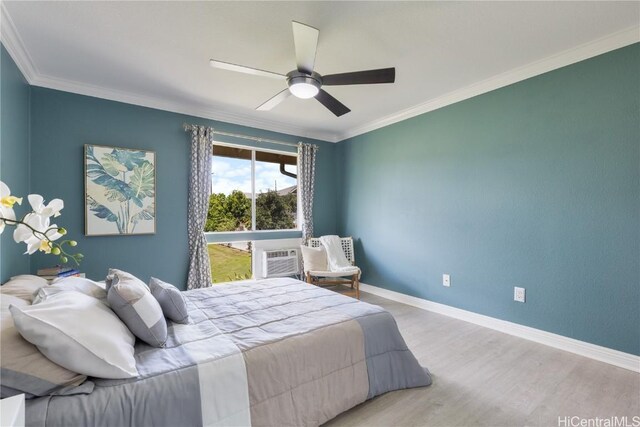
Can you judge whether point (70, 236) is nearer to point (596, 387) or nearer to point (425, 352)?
point (425, 352)

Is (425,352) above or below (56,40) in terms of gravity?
below

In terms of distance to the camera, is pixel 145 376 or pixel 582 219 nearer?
pixel 145 376

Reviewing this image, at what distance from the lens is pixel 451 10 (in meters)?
2.11

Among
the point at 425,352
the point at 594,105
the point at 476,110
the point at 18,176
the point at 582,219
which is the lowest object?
the point at 425,352

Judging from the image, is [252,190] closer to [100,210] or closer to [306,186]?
[306,186]

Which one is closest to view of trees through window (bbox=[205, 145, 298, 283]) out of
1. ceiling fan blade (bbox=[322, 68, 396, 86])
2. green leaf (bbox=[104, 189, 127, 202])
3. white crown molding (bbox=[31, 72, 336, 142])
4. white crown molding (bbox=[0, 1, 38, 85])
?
white crown molding (bbox=[31, 72, 336, 142])

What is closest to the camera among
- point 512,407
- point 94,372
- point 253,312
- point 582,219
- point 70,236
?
point 94,372

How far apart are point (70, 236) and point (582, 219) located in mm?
5080

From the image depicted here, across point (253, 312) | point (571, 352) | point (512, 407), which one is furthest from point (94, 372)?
point (571, 352)

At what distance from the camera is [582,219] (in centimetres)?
262

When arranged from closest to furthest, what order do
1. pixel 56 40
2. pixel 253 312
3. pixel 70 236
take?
pixel 253 312 < pixel 56 40 < pixel 70 236

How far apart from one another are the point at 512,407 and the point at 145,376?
7.18ft

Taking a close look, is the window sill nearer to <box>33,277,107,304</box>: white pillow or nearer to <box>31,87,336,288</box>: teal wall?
<box>31,87,336,288</box>: teal wall

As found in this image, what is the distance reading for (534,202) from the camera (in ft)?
9.57
